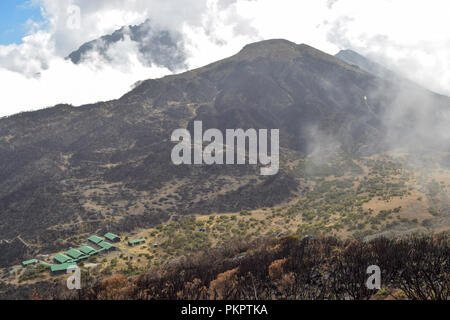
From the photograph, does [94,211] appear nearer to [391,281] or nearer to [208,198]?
[208,198]

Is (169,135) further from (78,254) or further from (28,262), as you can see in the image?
(28,262)

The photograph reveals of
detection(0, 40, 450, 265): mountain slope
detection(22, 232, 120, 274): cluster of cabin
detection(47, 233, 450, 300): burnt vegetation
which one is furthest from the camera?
detection(0, 40, 450, 265): mountain slope

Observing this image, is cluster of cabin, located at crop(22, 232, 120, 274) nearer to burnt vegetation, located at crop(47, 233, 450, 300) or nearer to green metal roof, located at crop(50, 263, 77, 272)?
green metal roof, located at crop(50, 263, 77, 272)

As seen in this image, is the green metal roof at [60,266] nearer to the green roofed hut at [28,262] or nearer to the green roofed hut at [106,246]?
the green roofed hut at [28,262]

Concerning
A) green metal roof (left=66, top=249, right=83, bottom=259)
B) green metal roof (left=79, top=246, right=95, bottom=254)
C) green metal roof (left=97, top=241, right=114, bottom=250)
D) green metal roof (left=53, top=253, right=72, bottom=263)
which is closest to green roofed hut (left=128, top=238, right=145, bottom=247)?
green metal roof (left=97, top=241, right=114, bottom=250)

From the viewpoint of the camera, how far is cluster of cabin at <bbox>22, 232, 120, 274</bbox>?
43.2 meters

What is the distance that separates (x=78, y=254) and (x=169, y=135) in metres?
70.9

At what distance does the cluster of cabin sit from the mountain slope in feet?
19.0

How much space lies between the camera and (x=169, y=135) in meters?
114

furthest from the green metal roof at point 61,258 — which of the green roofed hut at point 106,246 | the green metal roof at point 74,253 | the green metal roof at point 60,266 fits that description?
the green roofed hut at point 106,246

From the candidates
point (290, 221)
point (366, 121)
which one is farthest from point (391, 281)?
point (366, 121)

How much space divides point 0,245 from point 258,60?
492 feet
